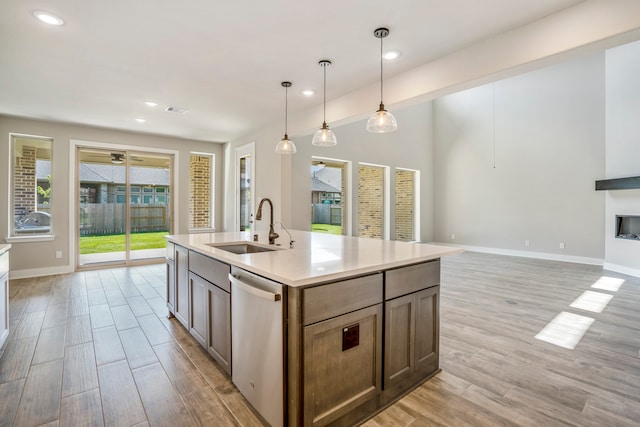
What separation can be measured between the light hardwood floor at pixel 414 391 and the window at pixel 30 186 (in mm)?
1652

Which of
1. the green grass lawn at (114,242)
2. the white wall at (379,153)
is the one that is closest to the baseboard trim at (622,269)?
the white wall at (379,153)

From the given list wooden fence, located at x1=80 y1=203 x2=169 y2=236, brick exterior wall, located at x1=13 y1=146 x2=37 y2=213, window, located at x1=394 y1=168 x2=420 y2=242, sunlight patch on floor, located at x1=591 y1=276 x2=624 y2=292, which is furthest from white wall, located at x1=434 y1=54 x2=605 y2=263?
brick exterior wall, located at x1=13 y1=146 x2=37 y2=213

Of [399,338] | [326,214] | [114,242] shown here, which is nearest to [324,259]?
[399,338]

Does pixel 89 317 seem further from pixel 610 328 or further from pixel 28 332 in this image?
pixel 610 328

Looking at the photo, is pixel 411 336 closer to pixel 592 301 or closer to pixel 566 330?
pixel 566 330

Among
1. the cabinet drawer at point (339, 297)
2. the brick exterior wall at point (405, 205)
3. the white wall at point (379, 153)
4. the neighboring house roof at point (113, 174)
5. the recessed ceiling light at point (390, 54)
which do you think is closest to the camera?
the cabinet drawer at point (339, 297)

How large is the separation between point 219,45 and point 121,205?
184 inches

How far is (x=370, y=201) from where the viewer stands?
732 centimetres

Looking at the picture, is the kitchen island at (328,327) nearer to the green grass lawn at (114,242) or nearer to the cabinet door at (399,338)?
the cabinet door at (399,338)

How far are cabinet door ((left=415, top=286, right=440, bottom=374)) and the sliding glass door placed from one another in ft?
19.8

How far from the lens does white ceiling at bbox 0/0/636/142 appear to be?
7.48ft

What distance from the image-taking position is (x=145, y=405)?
6.17ft

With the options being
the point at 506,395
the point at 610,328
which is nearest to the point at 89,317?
the point at 506,395

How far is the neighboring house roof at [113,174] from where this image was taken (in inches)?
212
